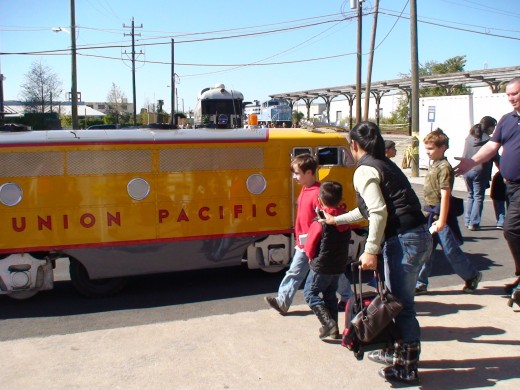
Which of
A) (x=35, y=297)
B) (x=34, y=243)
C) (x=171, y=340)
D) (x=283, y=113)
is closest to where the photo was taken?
(x=171, y=340)

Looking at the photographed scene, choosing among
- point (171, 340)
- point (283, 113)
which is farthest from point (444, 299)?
point (283, 113)

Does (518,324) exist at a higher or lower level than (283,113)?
lower

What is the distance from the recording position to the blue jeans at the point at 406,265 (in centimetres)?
368

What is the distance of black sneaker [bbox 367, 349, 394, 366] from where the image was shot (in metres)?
4.05

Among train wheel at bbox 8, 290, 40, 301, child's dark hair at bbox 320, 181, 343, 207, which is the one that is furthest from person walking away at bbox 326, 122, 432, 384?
train wheel at bbox 8, 290, 40, 301

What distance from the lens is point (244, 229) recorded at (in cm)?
638

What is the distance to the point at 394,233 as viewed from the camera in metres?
3.71

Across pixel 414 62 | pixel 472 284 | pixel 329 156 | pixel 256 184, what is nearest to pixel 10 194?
pixel 256 184

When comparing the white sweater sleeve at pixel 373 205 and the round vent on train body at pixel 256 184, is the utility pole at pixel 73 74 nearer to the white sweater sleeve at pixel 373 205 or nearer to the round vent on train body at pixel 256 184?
the round vent on train body at pixel 256 184

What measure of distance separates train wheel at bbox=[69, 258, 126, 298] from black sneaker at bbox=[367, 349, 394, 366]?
322 cm

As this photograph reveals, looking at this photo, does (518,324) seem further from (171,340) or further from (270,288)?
(171,340)

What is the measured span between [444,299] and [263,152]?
255 centimetres

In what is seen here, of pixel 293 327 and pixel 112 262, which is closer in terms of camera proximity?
pixel 293 327

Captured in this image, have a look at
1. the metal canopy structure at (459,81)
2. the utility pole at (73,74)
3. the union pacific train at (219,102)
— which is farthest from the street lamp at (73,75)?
the metal canopy structure at (459,81)
